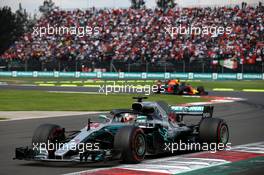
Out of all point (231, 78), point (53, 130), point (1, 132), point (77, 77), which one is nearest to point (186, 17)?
point (231, 78)

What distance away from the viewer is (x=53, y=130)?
11.3m

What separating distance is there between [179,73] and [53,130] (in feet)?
157

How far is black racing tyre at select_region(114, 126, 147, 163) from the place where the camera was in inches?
408

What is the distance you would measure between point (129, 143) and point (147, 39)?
50737 millimetres

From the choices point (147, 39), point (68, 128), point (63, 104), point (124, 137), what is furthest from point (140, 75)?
point (124, 137)

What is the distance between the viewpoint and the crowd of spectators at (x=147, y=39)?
5462 centimetres

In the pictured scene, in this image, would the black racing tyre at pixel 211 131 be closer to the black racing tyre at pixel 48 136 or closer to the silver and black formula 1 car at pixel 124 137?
→ the silver and black formula 1 car at pixel 124 137

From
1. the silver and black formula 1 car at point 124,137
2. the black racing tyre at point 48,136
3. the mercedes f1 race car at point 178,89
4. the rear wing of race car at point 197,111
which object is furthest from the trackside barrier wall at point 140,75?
the black racing tyre at point 48,136

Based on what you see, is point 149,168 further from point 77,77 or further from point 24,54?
point 24,54

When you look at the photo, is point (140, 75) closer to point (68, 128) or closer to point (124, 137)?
point (68, 128)

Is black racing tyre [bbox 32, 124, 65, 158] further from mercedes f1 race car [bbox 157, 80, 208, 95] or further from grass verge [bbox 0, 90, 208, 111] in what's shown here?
mercedes f1 race car [bbox 157, 80, 208, 95]

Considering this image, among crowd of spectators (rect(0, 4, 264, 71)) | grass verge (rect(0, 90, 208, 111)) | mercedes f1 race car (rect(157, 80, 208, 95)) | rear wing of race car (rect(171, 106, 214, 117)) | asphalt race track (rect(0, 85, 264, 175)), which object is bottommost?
grass verge (rect(0, 90, 208, 111))

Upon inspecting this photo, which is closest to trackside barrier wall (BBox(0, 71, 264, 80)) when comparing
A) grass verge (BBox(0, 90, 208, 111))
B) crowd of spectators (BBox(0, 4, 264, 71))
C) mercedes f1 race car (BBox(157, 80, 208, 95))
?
crowd of spectators (BBox(0, 4, 264, 71))

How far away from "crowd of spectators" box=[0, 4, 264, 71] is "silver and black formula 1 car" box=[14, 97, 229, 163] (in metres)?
41.3
